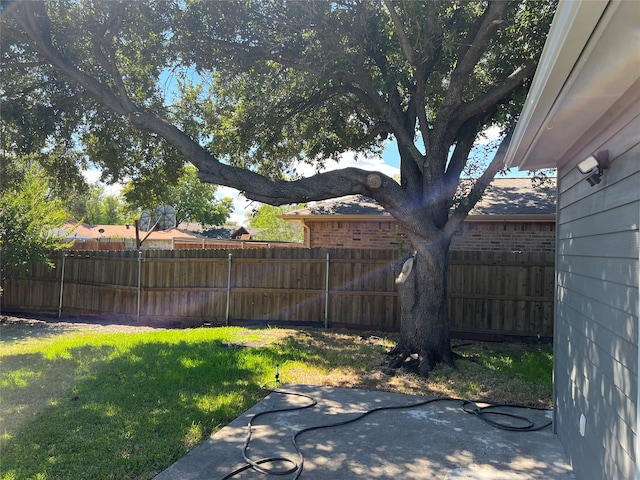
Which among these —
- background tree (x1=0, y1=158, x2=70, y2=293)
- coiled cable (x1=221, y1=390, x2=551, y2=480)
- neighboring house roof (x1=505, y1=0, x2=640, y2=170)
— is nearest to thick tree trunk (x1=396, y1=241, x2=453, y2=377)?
coiled cable (x1=221, y1=390, x2=551, y2=480)

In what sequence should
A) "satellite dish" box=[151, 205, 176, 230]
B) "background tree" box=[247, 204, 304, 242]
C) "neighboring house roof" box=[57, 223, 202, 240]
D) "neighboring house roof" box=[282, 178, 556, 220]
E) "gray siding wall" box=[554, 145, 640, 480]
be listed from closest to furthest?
"gray siding wall" box=[554, 145, 640, 480] < "neighboring house roof" box=[282, 178, 556, 220] < "satellite dish" box=[151, 205, 176, 230] < "neighboring house roof" box=[57, 223, 202, 240] < "background tree" box=[247, 204, 304, 242]

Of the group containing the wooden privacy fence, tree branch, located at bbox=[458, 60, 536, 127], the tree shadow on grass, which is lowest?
the tree shadow on grass

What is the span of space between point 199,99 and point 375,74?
169 inches

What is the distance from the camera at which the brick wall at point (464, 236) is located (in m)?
10.7

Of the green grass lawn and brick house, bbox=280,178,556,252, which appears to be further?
brick house, bbox=280,178,556,252

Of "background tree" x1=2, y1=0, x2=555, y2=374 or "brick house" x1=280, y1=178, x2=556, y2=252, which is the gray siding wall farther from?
"brick house" x1=280, y1=178, x2=556, y2=252

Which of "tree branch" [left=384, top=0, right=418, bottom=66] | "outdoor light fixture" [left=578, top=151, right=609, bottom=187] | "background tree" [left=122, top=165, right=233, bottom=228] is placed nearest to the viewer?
"outdoor light fixture" [left=578, top=151, right=609, bottom=187]

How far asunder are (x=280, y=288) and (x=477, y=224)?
478 cm

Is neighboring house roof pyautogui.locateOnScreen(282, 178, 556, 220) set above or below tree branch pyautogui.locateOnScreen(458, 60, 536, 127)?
below

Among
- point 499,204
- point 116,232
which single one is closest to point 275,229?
point 116,232

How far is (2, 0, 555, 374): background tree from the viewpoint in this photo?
275 inches

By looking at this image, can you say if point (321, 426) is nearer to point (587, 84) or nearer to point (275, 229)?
point (587, 84)

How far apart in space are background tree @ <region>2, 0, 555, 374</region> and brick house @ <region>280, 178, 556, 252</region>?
2213mm

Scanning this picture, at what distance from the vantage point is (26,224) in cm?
1233
